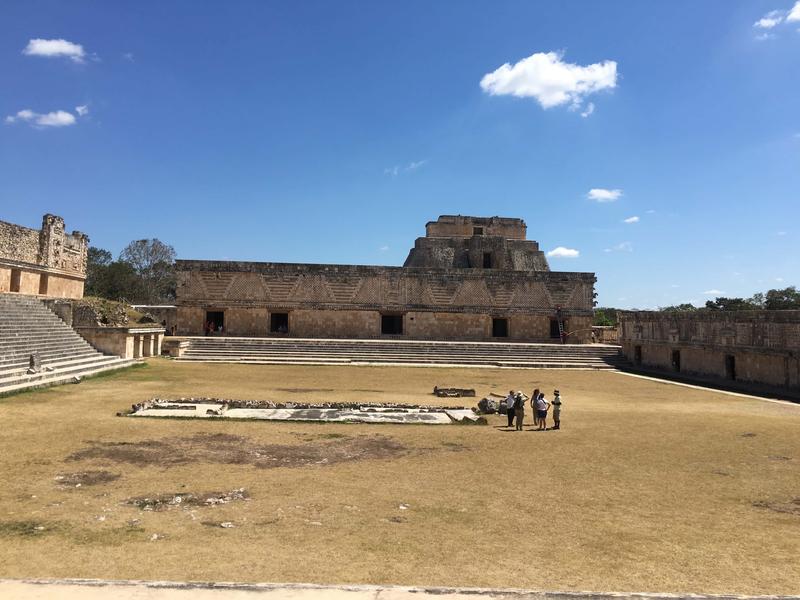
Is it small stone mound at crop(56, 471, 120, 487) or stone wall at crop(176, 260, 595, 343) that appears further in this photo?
stone wall at crop(176, 260, 595, 343)

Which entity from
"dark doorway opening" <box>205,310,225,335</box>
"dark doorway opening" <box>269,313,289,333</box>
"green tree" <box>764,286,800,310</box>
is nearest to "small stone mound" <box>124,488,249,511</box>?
"dark doorway opening" <box>269,313,289,333</box>

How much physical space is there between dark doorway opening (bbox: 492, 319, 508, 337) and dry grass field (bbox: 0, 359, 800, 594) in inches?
759

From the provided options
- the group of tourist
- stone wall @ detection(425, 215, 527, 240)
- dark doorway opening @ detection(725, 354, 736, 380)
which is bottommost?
the group of tourist

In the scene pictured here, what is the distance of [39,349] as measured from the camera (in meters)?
14.8

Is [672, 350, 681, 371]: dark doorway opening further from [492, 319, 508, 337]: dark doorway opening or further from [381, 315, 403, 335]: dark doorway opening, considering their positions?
[381, 315, 403, 335]: dark doorway opening

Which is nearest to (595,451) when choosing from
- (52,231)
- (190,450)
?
(190,450)

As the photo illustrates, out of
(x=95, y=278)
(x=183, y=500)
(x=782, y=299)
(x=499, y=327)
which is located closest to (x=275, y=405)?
(x=183, y=500)

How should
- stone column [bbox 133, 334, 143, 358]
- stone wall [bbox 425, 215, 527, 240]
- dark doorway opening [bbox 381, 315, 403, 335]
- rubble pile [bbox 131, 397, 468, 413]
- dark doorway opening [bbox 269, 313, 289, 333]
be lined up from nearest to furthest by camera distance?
rubble pile [bbox 131, 397, 468, 413] → stone column [bbox 133, 334, 143, 358] → dark doorway opening [bbox 269, 313, 289, 333] → dark doorway opening [bbox 381, 315, 403, 335] → stone wall [bbox 425, 215, 527, 240]

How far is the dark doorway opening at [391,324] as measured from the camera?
29719mm

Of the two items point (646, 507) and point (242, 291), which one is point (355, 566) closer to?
point (646, 507)

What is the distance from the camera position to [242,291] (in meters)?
28.2

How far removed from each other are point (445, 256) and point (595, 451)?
26.5 metres

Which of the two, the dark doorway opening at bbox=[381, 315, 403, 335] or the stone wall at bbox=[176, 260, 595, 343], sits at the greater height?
the stone wall at bbox=[176, 260, 595, 343]

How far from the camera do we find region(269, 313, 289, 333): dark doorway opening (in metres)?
28.7
